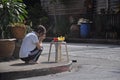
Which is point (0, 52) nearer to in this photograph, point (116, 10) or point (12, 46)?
point (12, 46)

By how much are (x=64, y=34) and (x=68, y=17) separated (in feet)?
7.15

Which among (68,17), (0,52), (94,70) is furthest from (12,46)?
(68,17)

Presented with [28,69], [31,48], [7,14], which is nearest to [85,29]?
[7,14]

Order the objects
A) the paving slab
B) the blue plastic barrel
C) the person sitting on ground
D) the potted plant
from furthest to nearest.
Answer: the blue plastic barrel
the potted plant
the person sitting on ground
the paving slab

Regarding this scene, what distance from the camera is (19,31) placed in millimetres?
13594

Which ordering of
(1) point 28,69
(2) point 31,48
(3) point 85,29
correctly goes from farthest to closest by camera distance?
1. (3) point 85,29
2. (2) point 31,48
3. (1) point 28,69

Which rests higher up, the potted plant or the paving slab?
the potted plant

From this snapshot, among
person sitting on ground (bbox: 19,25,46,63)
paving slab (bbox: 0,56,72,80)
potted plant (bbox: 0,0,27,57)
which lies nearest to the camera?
paving slab (bbox: 0,56,72,80)

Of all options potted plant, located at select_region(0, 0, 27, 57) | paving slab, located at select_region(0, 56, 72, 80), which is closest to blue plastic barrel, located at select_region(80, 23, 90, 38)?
potted plant, located at select_region(0, 0, 27, 57)

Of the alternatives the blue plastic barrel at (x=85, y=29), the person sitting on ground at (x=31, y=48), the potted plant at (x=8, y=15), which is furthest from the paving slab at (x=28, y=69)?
the blue plastic barrel at (x=85, y=29)

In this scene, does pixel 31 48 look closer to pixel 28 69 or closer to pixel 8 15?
pixel 28 69

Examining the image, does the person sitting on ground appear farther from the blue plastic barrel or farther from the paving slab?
the blue plastic barrel

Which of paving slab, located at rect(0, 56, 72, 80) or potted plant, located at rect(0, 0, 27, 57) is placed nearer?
paving slab, located at rect(0, 56, 72, 80)

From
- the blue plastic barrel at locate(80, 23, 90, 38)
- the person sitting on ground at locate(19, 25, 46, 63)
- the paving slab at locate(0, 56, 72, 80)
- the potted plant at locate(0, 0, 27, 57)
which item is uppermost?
the potted plant at locate(0, 0, 27, 57)
